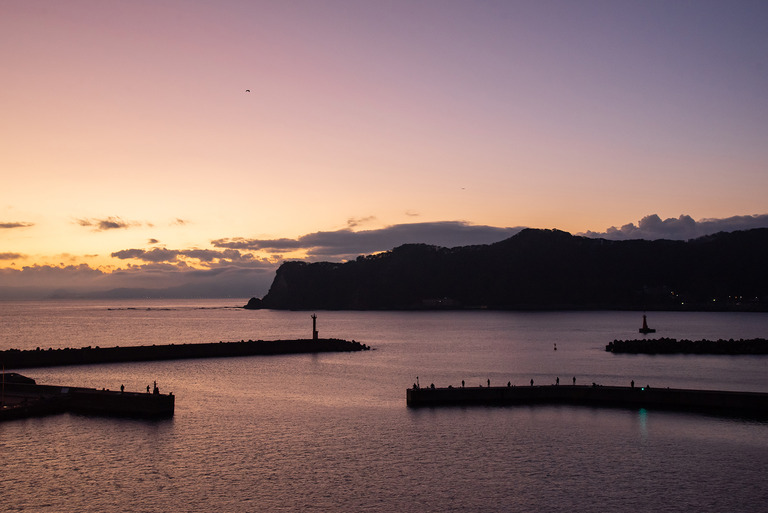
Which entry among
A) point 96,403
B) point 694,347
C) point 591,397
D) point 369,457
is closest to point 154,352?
point 96,403

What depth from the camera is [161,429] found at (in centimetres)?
4222

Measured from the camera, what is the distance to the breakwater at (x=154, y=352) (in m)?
79.2

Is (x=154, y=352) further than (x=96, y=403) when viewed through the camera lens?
Yes

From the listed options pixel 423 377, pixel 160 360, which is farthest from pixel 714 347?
pixel 160 360

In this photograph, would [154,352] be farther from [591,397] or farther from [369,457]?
[369,457]

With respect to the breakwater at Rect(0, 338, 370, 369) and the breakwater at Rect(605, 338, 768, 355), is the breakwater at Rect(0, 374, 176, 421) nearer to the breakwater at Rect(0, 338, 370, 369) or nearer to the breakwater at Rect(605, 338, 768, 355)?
the breakwater at Rect(0, 338, 370, 369)

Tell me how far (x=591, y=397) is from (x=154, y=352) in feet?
197

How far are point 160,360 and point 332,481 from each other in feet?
202

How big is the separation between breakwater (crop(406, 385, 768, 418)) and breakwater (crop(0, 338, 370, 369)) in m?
49.3

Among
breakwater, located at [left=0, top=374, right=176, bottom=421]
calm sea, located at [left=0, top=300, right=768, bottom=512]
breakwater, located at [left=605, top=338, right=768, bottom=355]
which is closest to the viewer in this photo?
calm sea, located at [left=0, top=300, right=768, bottom=512]

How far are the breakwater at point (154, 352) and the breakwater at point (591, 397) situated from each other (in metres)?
49.3

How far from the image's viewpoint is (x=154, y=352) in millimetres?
89125

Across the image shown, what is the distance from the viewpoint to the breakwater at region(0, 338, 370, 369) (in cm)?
7922

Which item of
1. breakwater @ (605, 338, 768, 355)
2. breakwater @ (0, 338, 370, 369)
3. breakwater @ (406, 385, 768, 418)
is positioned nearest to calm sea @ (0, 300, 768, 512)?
breakwater @ (406, 385, 768, 418)
